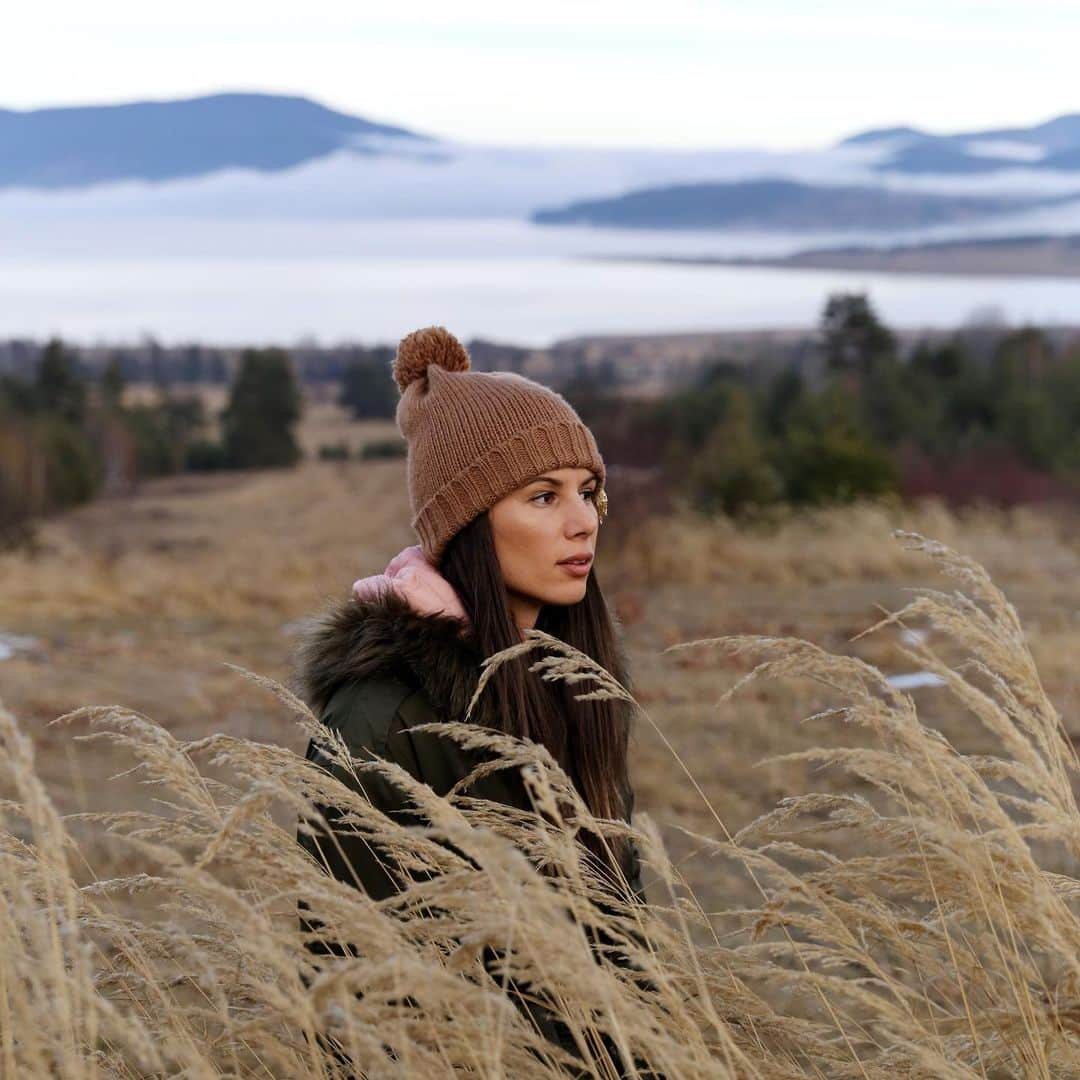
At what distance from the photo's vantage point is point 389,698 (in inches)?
95.5

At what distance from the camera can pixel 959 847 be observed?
5.76 feet

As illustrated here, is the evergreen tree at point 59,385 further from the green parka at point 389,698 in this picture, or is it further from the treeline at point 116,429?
the green parka at point 389,698

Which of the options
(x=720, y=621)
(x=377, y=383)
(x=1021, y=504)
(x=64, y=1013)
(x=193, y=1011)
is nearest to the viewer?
(x=64, y=1013)

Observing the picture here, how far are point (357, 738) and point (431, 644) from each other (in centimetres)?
23

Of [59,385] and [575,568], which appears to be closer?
[575,568]

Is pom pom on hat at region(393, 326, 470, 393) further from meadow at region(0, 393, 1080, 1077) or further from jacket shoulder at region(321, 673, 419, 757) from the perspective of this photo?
jacket shoulder at region(321, 673, 419, 757)

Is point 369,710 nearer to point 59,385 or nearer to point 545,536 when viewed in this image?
point 545,536

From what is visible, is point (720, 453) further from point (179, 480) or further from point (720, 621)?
point (179, 480)

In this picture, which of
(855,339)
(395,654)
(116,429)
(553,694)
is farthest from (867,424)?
(395,654)

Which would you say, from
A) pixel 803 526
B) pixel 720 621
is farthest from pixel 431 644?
pixel 803 526

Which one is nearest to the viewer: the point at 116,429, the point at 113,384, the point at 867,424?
the point at 867,424

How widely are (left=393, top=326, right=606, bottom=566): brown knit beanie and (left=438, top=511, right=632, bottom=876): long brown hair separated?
7 cm

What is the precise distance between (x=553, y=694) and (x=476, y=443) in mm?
527

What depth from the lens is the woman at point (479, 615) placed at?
7.94 ft
